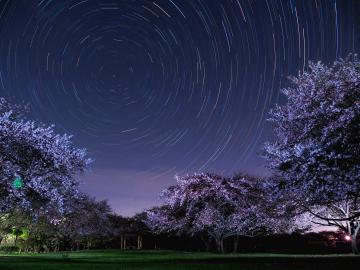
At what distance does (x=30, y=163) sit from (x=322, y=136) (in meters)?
17.9

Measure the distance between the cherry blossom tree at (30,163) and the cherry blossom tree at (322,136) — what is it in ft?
46.5

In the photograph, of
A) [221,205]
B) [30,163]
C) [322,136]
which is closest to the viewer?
[322,136]

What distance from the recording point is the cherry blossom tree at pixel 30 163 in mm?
25250

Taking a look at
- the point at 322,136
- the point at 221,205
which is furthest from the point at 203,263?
the point at 221,205

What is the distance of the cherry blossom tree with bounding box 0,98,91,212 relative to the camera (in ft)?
82.8

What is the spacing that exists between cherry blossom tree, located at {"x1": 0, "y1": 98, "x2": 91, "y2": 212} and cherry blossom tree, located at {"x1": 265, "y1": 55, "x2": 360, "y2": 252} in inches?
558

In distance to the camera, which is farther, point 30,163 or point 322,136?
point 30,163

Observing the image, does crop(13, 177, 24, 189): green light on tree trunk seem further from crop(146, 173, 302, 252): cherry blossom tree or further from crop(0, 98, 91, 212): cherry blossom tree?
crop(146, 173, 302, 252): cherry blossom tree

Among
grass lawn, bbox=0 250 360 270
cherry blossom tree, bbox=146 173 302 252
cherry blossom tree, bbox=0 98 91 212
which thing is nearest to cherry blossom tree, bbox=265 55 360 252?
grass lawn, bbox=0 250 360 270

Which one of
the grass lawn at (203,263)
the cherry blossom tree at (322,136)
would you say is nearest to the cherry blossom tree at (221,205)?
the grass lawn at (203,263)

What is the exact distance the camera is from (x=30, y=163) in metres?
27.1

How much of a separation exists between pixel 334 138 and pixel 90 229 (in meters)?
62.3

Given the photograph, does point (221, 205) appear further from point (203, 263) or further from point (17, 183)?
point (17, 183)

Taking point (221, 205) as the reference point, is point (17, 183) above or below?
below
